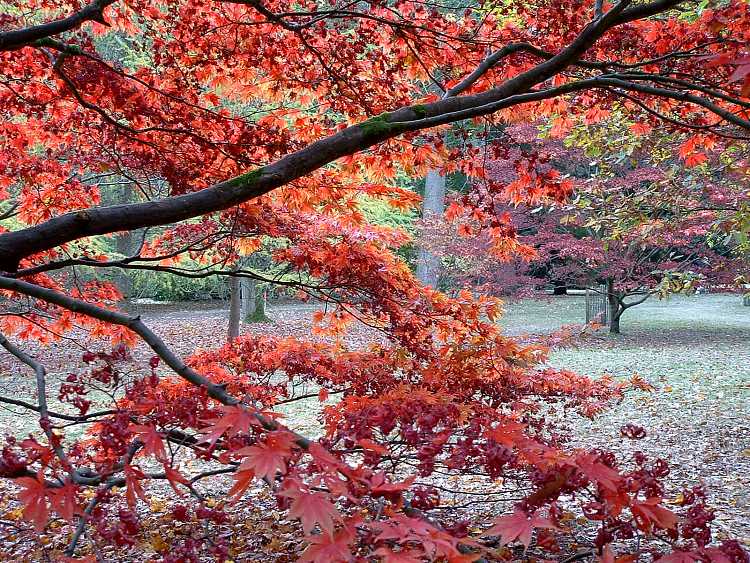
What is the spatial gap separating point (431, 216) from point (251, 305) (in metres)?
4.95

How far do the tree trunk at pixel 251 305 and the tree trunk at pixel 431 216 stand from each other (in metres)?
4.12

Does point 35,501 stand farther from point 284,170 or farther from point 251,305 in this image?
point 251,305

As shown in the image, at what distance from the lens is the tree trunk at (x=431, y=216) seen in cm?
1650

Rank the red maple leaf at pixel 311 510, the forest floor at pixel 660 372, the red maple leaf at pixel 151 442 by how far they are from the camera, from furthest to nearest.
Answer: the forest floor at pixel 660 372 < the red maple leaf at pixel 151 442 < the red maple leaf at pixel 311 510

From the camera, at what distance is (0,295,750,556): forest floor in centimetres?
576

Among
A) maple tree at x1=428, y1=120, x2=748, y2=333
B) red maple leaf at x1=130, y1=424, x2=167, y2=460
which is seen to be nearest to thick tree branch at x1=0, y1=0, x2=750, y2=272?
red maple leaf at x1=130, y1=424, x2=167, y2=460

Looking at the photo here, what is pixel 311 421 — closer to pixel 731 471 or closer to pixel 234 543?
pixel 234 543

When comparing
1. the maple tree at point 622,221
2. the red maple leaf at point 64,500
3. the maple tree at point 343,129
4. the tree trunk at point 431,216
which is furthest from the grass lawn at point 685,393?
the red maple leaf at point 64,500

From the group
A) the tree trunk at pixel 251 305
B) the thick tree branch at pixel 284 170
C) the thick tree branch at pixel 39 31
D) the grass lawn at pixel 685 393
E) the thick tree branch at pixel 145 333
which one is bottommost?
the grass lawn at pixel 685 393

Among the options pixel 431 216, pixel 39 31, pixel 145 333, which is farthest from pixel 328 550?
pixel 431 216

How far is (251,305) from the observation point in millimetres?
15711

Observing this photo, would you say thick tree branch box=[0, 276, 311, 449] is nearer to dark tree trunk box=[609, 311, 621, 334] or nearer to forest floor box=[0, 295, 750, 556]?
forest floor box=[0, 295, 750, 556]

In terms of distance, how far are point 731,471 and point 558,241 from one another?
8435 millimetres

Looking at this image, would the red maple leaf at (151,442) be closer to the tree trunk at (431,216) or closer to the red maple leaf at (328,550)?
the red maple leaf at (328,550)
